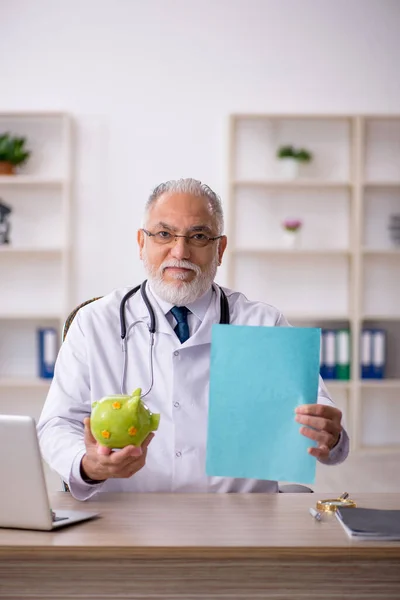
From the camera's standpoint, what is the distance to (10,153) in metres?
4.59

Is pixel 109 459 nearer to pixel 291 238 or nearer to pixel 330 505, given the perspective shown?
pixel 330 505

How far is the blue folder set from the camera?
59.7 inches

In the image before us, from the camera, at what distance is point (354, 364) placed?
15.1 ft

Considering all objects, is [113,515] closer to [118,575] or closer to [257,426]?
[118,575]

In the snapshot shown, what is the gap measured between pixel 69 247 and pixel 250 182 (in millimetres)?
1132

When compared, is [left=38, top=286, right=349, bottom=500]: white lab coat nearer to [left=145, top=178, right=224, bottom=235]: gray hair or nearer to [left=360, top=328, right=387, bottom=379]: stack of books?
[left=145, top=178, right=224, bottom=235]: gray hair

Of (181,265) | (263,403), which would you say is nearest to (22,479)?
(263,403)

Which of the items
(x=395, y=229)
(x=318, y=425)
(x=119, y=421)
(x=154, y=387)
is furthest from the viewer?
(x=395, y=229)

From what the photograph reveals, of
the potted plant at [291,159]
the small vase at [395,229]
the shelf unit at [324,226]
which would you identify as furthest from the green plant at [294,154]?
the small vase at [395,229]

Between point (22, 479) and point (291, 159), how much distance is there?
3.59 metres

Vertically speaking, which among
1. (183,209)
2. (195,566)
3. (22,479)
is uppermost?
(183,209)

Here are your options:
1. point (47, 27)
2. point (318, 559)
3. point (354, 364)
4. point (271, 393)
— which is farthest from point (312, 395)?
point (47, 27)

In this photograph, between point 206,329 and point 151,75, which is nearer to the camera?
point 206,329

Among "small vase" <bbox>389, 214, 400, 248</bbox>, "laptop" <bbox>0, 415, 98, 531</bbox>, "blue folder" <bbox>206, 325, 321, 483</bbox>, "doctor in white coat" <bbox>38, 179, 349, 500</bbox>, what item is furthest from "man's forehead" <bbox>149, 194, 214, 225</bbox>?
"small vase" <bbox>389, 214, 400, 248</bbox>
